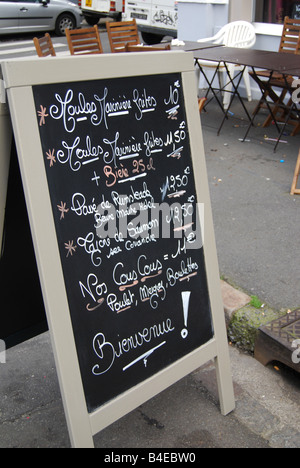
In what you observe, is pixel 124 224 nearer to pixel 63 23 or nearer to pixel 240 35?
pixel 240 35

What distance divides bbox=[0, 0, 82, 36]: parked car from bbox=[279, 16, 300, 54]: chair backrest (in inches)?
320

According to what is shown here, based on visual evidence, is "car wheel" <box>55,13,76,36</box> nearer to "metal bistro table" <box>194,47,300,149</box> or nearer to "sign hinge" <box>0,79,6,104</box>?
"metal bistro table" <box>194,47,300,149</box>

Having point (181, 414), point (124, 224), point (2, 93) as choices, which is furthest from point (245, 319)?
point (2, 93)

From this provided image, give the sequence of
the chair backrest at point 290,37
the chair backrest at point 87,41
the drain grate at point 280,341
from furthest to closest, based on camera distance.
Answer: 1. the chair backrest at point 87,41
2. the chair backrest at point 290,37
3. the drain grate at point 280,341

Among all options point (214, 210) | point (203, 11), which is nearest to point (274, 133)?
point (214, 210)

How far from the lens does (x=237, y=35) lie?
8.05m

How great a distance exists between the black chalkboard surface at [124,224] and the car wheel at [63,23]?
14083mm

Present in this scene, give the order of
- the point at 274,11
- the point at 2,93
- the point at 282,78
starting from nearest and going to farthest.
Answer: the point at 2,93, the point at 282,78, the point at 274,11

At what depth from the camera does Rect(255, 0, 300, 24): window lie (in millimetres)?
8062

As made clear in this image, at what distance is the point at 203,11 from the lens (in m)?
8.45

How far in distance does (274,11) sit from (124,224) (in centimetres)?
721

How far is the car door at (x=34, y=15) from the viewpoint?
14.2 meters

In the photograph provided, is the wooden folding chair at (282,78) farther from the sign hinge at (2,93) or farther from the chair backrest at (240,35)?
the sign hinge at (2,93)

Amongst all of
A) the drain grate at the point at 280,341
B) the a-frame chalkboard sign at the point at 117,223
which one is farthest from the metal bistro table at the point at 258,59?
the a-frame chalkboard sign at the point at 117,223
